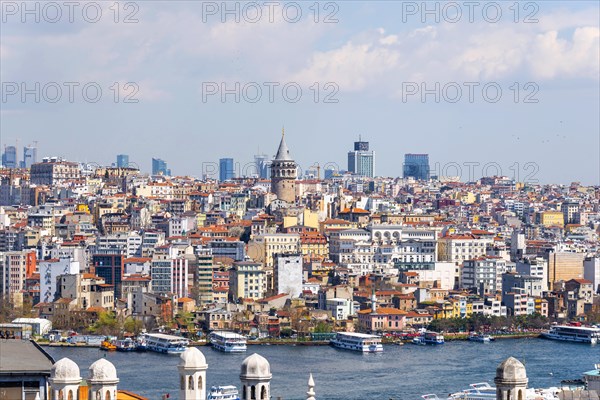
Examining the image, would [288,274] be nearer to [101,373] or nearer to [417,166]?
[101,373]

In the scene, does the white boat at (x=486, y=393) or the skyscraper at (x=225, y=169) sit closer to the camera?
the white boat at (x=486, y=393)

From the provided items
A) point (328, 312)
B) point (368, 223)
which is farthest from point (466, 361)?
point (368, 223)

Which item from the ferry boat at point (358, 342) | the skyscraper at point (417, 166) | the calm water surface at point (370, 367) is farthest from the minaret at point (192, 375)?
the skyscraper at point (417, 166)

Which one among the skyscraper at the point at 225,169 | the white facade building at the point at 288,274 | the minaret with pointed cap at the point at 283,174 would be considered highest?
the skyscraper at the point at 225,169

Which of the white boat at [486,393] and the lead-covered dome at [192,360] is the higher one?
the lead-covered dome at [192,360]

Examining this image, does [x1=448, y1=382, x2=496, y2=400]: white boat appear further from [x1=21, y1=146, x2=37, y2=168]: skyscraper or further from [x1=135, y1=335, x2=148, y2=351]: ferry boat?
[x1=21, y1=146, x2=37, y2=168]: skyscraper

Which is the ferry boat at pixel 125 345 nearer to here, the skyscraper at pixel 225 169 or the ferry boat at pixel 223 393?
the ferry boat at pixel 223 393

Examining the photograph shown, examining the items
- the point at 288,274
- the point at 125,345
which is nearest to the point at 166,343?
the point at 125,345
